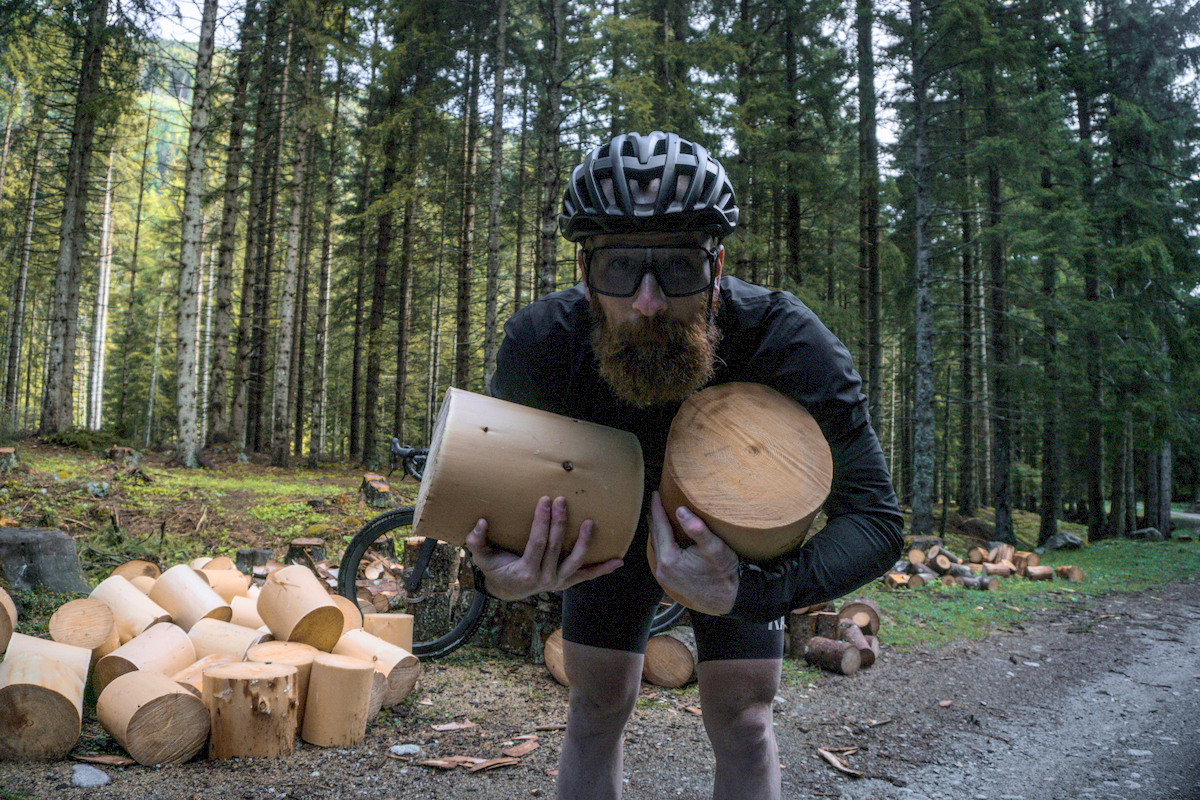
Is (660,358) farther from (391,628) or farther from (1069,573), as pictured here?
(1069,573)

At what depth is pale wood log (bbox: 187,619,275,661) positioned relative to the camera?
3670 mm

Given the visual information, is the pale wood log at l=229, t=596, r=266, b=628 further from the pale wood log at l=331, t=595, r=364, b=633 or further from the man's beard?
the man's beard

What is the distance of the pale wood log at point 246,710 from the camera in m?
3.04

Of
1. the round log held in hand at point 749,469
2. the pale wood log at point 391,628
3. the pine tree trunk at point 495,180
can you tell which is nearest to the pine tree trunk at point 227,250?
the pine tree trunk at point 495,180

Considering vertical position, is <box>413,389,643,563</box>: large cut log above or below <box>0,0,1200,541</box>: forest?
below

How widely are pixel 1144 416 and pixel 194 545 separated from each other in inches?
621

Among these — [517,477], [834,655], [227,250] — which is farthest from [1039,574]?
[227,250]

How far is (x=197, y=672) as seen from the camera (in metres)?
3.34

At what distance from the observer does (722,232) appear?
73.0 inches

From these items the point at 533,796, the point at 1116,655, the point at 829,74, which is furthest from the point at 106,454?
the point at 829,74

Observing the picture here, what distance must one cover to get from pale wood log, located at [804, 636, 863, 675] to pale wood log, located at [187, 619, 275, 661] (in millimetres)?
3629

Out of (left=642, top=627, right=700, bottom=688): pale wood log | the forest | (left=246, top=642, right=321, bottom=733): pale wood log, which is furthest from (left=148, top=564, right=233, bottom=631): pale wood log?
the forest

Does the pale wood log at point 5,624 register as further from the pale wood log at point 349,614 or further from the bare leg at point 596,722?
→ the bare leg at point 596,722

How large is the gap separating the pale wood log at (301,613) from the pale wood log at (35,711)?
2.90 ft
